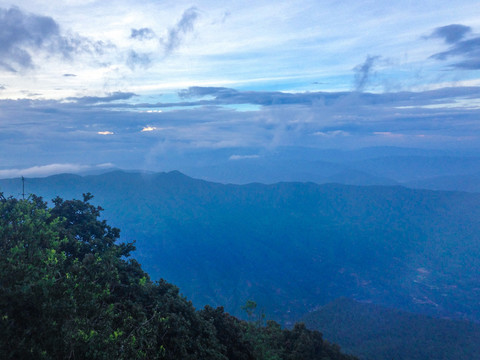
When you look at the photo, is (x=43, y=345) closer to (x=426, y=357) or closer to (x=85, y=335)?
(x=85, y=335)

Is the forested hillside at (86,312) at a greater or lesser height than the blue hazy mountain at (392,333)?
greater

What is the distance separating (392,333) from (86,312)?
98.3m

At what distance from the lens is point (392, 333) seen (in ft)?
291

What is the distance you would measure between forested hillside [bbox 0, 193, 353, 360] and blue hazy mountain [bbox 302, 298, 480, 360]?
2519 inches

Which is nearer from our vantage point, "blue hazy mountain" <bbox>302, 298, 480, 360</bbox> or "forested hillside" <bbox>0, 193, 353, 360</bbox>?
"forested hillside" <bbox>0, 193, 353, 360</bbox>

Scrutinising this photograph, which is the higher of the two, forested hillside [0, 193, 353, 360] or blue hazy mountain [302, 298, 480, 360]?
forested hillside [0, 193, 353, 360]

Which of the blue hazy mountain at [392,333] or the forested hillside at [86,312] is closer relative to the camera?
the forested hillside at [86,312]

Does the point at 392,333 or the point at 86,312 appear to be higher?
the point at 86,312

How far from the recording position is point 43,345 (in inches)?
442

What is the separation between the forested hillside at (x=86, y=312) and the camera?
1125 centimetres

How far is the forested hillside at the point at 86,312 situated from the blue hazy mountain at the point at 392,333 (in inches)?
2519

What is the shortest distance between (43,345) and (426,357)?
274 feet

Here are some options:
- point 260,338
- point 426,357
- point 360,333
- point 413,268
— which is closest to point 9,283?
point 260,338

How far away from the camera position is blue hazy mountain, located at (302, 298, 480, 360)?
72.7 metres
